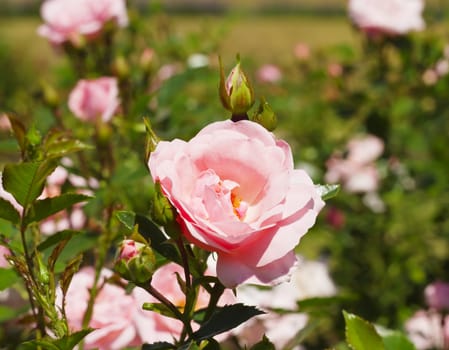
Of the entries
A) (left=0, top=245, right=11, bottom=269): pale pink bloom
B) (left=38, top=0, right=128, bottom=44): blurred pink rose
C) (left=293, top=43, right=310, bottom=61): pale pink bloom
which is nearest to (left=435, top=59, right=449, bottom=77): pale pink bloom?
(left=293, top=43, right=310, bottom=61): pale pink bloom

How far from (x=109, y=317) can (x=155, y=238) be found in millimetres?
154

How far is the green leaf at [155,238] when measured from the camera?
1.80 ft

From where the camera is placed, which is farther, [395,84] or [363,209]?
[363,209]

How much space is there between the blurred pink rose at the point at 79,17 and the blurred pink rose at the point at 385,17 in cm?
50

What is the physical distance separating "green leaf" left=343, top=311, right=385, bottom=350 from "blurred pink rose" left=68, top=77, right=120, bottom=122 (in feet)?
1.76

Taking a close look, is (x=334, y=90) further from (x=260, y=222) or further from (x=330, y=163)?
(x=260, y=222)

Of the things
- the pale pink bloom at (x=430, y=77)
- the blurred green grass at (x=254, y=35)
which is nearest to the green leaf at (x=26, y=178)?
the pale pink bloom at (x=430, y=77)

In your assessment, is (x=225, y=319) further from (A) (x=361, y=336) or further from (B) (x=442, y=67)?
(B) (x=442, y=67)

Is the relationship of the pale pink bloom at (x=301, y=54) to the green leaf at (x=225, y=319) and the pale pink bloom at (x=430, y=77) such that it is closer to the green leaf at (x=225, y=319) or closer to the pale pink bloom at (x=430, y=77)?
the pale pink bloom at (x=430, y=77)

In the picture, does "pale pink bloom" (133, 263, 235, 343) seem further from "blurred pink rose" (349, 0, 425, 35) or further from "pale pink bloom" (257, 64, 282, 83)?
"pale pink bloom" (257, 64, 282, 83)

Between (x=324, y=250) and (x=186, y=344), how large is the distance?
131 cm

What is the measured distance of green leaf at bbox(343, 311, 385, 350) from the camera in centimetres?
58

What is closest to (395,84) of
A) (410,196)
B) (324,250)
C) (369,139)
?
(369,139)

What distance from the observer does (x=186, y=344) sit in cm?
53
